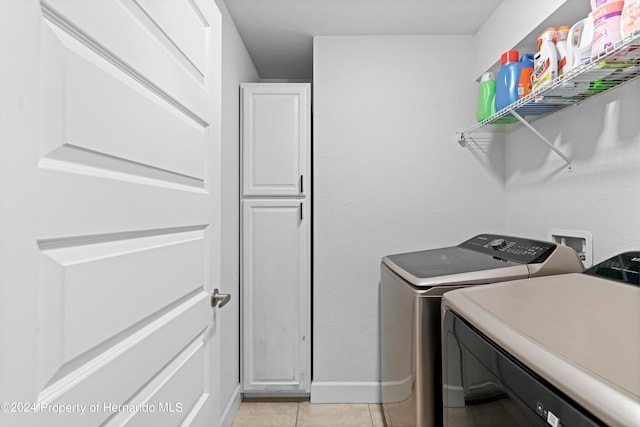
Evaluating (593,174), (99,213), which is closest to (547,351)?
(99,213)

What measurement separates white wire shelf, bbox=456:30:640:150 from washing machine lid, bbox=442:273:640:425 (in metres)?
0.67

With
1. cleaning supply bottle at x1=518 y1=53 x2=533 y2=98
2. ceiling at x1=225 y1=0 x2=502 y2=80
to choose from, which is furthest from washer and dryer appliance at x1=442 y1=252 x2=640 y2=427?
ceiling at x1=225 y1=0 x2=502 y2=80

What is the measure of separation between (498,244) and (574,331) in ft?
3.64

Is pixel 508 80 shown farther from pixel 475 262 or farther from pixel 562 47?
pixel 475 262

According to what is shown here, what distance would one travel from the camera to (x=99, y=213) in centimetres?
58

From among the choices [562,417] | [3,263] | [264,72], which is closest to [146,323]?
[3,263]

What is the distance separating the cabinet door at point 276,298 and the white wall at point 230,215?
0.29 ft

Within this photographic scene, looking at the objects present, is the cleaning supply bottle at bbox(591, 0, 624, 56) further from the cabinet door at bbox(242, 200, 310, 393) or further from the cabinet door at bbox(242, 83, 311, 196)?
the cabinet door at bbox(242, 200, 310, 393)

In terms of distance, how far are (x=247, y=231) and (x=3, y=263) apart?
5.93ft

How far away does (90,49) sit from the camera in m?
0.58

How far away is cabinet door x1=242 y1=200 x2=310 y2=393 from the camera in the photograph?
2.23 metres

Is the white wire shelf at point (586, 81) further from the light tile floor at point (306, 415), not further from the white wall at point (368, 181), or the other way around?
the light tile floor at point (306, 415)

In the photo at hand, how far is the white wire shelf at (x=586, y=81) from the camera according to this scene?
1.05 metres

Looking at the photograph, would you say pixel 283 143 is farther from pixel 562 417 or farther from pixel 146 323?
pixel 562 417
